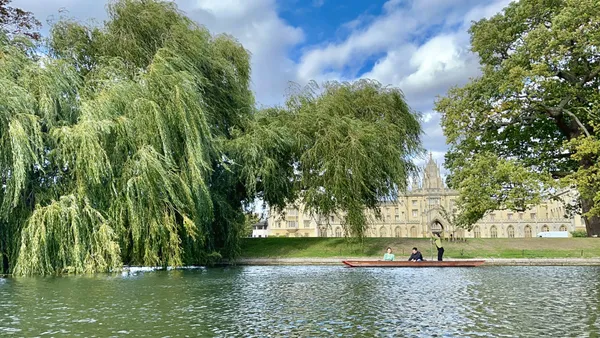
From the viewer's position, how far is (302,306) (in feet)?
44.6

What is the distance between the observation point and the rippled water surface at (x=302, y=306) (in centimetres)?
1053

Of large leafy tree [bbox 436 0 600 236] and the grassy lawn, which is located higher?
large leafy tree [bbox 436 0 600 236]

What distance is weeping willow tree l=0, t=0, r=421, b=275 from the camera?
2083 cm

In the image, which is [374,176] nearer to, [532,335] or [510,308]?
[510,308]

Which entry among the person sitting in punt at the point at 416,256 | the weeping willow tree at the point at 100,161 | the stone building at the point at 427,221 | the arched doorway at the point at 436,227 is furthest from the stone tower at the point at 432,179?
the weeping willow tree at the point at 100,161

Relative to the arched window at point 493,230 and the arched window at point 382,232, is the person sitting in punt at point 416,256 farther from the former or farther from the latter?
the arched window at point 493,230

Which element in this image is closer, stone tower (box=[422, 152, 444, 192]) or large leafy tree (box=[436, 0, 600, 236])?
large leafy tree (box=[436, 0, 600, 236])

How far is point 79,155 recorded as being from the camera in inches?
825

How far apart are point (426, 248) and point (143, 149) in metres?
20.7

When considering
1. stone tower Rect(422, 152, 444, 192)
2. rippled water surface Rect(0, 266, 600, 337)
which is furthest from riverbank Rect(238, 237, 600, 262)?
stone tower Rect(422, 152, 444, 192)

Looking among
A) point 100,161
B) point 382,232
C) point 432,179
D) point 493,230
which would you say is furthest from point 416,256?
point 432,179

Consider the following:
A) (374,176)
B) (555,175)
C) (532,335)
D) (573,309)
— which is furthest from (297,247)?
(532,335)

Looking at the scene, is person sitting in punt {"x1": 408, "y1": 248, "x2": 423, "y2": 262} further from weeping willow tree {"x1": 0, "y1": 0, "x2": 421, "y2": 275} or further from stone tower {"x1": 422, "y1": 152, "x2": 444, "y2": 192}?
stone tower {"x1": 422, "y1": 152, "x2": 444, "y2": 192}

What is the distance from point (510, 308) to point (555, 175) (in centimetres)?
2355
